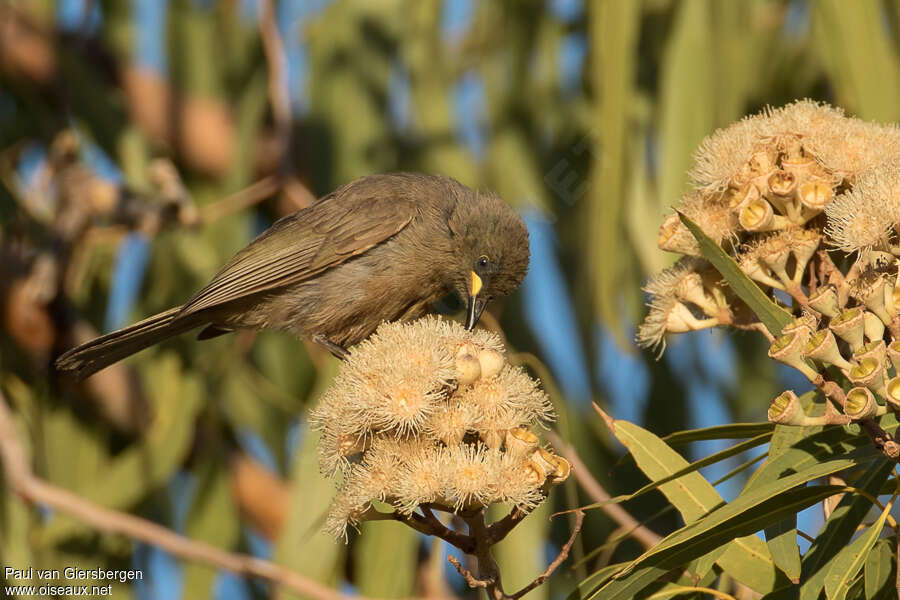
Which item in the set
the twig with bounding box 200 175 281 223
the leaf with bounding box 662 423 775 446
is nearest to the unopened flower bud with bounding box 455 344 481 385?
the leaf with bounding box 662 423 775 446

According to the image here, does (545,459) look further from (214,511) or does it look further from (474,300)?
(214,511)

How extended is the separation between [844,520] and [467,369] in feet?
2.62

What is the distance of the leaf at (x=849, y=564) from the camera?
6.58 feet

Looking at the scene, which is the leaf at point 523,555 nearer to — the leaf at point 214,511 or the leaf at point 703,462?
the leaf at point 703,462

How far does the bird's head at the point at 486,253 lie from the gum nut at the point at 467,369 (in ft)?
4.93

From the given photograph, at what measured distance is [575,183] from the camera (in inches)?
193

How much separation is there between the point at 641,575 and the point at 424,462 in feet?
1.55

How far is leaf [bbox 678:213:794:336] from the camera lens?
2055 millimetres

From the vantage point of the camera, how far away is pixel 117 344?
154 inches

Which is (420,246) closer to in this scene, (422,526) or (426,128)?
(426,128)

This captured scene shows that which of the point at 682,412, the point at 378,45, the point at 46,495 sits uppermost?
the point at 378,45

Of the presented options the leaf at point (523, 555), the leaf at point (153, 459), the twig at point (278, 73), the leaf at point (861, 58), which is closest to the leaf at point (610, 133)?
the leaf at point (861, 58)

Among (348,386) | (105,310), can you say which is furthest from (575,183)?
(348,386)

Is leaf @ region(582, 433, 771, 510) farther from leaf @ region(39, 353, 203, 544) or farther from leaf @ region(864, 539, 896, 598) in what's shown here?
leaf @ region(39, 353, 203, 544)
